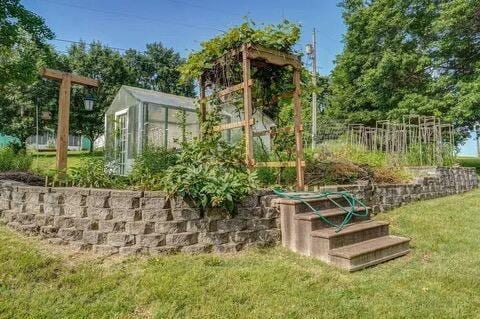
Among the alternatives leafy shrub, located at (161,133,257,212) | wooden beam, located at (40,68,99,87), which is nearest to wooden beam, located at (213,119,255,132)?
leafy shrub, located at (161,133,257,212)

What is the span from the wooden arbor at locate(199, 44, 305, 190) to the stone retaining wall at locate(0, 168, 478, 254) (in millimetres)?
718

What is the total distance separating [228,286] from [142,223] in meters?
1.10

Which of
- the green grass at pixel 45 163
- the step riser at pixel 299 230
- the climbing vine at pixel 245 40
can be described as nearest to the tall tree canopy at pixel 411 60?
the climbing vine at pixel 245 40

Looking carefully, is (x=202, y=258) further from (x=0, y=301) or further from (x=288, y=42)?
(x=288, y=42)

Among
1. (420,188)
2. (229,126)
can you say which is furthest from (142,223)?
(420,188)

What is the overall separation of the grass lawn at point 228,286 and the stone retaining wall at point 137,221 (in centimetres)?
16

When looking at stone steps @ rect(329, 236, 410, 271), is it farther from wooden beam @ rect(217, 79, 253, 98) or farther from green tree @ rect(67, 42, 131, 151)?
green tree @ rect(67, 42, 131, 151)

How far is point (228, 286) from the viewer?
104 inches

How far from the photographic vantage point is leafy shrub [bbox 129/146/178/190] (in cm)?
373

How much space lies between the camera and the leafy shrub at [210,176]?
330cm

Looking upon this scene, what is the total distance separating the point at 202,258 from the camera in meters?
3.21

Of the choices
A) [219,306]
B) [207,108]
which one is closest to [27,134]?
[207,108]

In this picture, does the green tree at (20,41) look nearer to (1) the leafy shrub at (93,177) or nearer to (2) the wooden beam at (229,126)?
(1) the leafy shrub at (93,177)

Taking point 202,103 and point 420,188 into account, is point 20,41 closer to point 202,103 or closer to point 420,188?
point 202,103
